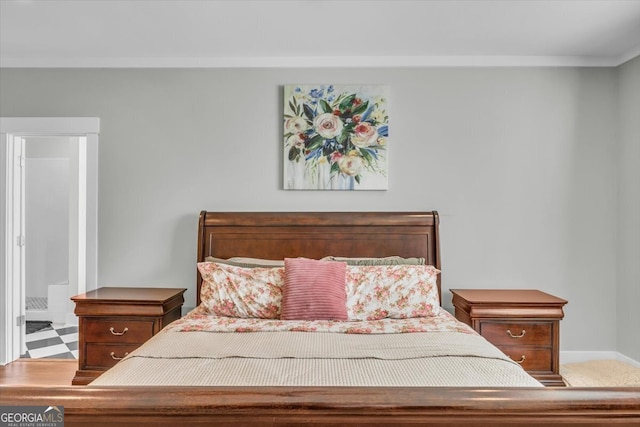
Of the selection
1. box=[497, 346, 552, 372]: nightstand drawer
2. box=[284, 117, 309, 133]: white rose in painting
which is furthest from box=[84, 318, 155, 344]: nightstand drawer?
box=[497, 346, 552, 372]: nightstand drawer

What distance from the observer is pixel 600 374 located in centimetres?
329

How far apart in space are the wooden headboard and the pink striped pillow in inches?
22.5

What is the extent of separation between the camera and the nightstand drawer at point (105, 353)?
3.17 meters

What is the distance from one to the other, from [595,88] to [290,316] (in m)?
2.96

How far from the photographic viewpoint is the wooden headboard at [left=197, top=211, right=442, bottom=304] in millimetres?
3473

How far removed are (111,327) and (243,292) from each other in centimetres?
105

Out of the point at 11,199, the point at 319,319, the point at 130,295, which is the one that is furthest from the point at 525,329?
the point at 11,199

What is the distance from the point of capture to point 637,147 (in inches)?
133

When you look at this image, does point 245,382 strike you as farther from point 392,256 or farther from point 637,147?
point 637,147

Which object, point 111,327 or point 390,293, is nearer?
point 390,293

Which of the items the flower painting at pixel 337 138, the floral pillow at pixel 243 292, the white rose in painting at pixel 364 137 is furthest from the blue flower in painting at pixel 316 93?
the floral pillow at pixel 243 292

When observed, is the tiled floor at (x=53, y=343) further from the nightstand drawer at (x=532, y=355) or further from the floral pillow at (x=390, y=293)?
the nightstand drawer at (x=532, y=355)

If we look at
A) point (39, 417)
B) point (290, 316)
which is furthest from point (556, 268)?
point (39, 417)

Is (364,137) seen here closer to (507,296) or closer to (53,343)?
(507,296)
